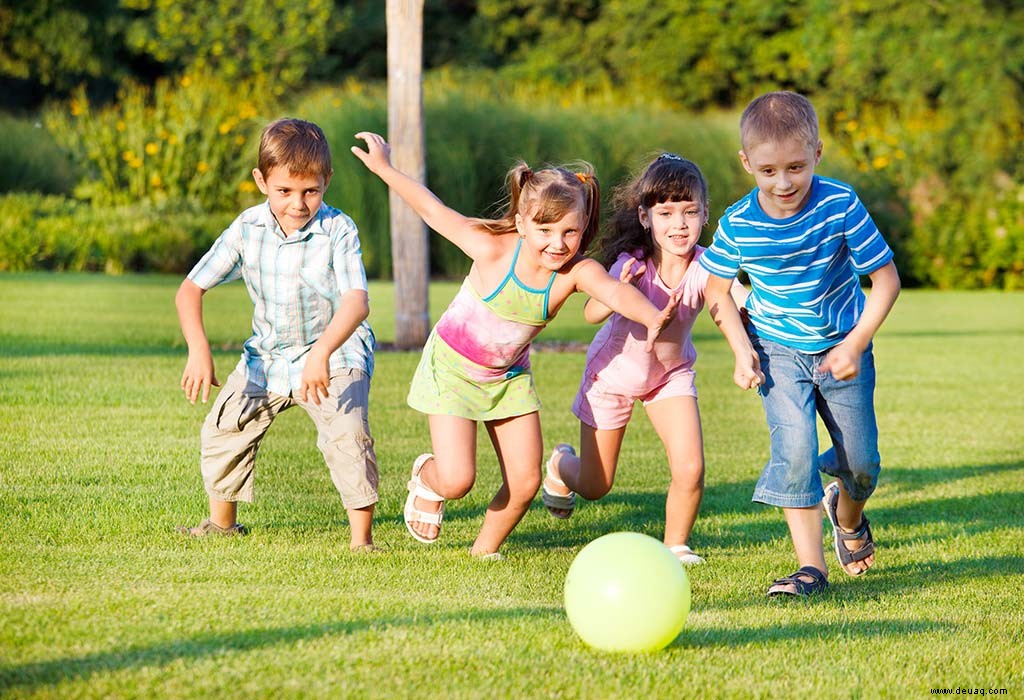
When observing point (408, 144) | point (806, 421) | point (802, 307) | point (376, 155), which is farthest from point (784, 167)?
point (408, 144)

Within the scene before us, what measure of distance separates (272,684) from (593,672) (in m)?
0.89

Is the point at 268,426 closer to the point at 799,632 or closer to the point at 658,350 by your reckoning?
the point at 658,350

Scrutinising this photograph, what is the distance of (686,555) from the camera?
5.39 metres

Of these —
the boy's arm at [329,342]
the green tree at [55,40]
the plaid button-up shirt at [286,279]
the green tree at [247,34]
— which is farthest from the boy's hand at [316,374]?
the green tree at [55,40]

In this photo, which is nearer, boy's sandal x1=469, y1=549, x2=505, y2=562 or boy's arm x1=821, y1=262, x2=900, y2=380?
boy's arm x1=821, y1=262, x2=900, y2=380

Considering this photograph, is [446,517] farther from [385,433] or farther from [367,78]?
[367,78]

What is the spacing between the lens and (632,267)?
5.45 meters

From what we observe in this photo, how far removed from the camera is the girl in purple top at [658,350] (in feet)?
17.8

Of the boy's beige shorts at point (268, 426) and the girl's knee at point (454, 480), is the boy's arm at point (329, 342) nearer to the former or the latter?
the boy's beige shorts at point (268, 426)

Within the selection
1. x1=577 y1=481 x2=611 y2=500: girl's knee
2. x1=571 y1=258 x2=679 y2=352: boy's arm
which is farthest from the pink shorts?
x1=571 y1=258 x2=679 y2=352: boy's arm

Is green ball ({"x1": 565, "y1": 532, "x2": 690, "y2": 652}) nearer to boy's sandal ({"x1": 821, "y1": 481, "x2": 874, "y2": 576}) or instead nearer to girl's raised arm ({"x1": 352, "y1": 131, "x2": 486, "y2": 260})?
boy's sandal ({"x1": 821, "y1": 481, "x2": 874, "y2": 576})

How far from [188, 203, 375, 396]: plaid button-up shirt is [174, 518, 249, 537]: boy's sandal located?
63cm

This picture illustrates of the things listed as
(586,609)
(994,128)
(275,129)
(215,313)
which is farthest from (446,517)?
(994,128)

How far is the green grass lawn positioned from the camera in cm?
357
